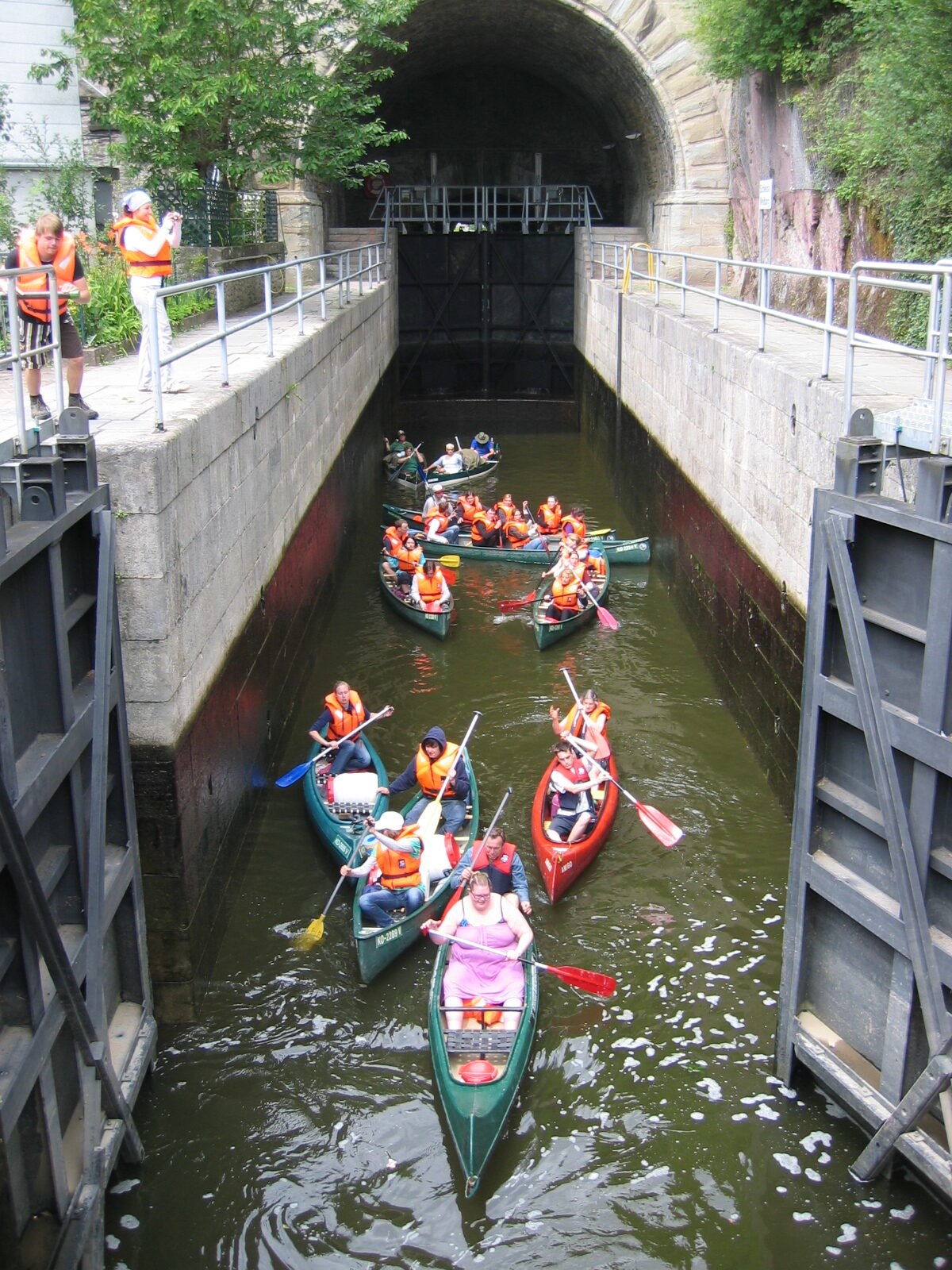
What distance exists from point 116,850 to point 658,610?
11636 mm

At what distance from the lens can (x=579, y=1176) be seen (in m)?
7.75

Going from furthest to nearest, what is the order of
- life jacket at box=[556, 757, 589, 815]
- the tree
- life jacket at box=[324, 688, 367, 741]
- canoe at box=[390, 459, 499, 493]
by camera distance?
canoe at box=[390, 459, 499, 493] < the tree < life jacket at box=[324, 688, 367, 741] < life jacket at box=[556, 757, 589, 815]

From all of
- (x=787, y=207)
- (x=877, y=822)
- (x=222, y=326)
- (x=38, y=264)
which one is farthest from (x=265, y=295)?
(x=787, y=207)

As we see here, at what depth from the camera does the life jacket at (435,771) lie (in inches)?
459

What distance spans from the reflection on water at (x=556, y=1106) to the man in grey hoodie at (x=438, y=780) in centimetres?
68

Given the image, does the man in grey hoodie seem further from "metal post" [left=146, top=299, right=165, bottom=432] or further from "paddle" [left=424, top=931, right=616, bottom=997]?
"metal post" [left=146, top=299, right=165, bottom=432]

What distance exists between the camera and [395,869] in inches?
401

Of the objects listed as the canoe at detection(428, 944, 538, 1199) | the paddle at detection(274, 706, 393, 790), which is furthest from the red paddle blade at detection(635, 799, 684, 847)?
the paddle at detection(274, 706, 393, 790)

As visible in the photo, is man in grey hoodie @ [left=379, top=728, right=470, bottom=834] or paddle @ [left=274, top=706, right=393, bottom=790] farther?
paddle @ [left=274, top=706, right=393, bottom=790]

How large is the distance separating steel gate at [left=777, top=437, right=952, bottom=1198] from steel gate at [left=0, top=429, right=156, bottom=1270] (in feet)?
14.0

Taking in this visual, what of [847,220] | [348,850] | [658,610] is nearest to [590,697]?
[348,850]

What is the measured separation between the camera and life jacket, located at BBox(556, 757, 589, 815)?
1165 cm

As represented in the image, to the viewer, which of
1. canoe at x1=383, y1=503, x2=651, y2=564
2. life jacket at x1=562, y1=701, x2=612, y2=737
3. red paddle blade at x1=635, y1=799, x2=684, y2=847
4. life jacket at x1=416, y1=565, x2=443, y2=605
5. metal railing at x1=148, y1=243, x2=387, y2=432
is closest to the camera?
metal railing at x1=148, y1=243, x2=387, y2=432

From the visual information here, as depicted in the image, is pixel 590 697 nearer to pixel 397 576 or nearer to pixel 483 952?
pixel 483 952
